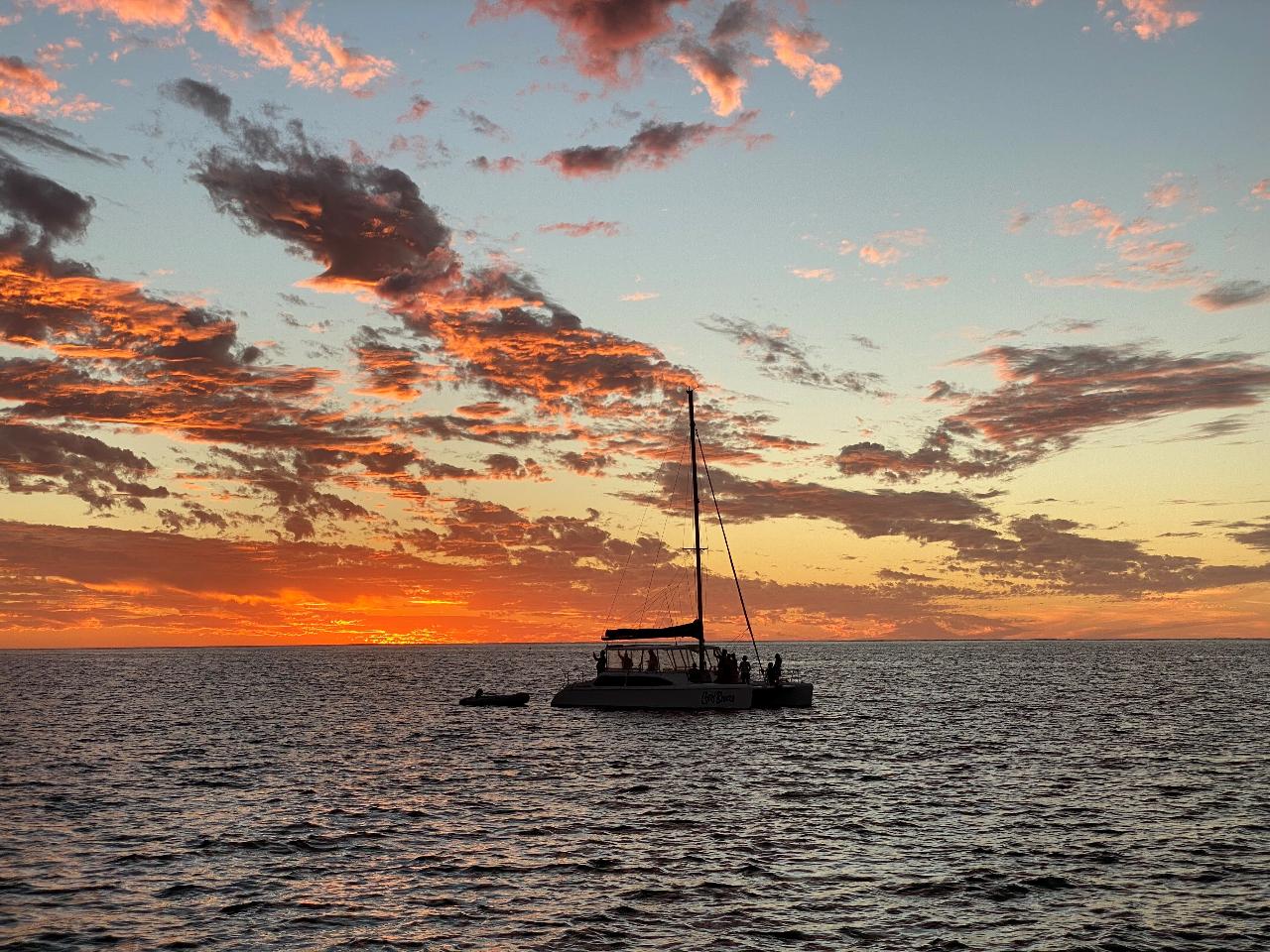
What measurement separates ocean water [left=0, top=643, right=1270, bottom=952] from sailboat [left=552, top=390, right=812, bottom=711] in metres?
2.20

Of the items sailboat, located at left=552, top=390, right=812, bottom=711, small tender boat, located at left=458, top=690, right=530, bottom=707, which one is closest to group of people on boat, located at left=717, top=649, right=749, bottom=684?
sailboat, located at left=552, top=390, right=812, bottom=711

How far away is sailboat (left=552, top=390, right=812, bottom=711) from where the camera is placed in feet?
235

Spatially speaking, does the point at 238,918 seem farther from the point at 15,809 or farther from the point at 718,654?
the point at 718,654

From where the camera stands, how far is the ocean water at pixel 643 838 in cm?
2436

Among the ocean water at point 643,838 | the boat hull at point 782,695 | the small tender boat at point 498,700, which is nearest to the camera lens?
the ocean water at point 643,838

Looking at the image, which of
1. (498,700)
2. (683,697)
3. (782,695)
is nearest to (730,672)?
(683,697)

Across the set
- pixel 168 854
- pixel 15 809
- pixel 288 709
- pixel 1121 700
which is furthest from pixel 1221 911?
pixel 288 709

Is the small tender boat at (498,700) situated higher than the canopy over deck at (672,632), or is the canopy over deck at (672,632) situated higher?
the canopy over deck at (672,632)

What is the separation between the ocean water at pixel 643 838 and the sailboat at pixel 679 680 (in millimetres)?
2203

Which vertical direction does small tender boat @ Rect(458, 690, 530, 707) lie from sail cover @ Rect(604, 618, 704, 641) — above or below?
below

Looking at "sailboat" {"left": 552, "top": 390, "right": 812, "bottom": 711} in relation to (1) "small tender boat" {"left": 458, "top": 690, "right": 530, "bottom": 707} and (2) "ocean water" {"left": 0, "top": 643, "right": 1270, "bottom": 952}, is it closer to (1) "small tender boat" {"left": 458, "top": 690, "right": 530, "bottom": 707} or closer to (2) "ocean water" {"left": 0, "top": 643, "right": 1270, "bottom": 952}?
(2) "ocean water" {"left": 0, "top": 643, "right": 1270, "bottom": 952}

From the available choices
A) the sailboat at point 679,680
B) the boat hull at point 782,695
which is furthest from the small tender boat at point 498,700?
the boat hull at point 782,695

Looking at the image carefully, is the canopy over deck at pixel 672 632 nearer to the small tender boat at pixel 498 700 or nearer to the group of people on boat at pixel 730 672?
the group of people on boat at pixel 730 672

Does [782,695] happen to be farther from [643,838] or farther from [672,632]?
[643,838]
